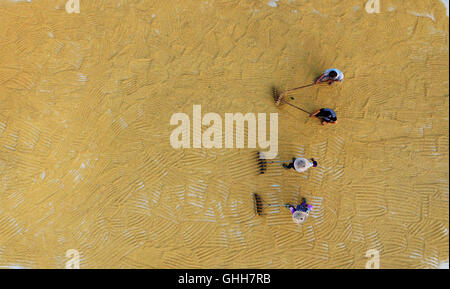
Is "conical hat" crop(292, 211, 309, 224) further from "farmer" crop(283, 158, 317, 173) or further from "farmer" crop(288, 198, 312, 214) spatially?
"farmer" crop(283, 158, 317, 173)

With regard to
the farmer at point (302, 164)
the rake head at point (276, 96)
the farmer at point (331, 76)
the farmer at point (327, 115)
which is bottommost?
the farmer at point (302, 164)

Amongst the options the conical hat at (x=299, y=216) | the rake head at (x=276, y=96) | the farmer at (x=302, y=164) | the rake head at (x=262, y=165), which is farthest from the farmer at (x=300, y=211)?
the rake head at (x=276, y=96)

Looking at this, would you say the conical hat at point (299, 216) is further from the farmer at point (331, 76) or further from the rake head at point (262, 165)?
the farmer at point (331, 76)

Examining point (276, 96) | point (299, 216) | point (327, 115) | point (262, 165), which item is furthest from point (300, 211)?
point (276, 96)

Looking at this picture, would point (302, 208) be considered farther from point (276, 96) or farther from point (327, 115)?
point (276, 96)

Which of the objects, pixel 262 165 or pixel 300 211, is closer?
pixel 300 211

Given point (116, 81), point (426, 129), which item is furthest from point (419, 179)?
point (116, 81)

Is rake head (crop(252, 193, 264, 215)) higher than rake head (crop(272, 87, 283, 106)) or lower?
lower

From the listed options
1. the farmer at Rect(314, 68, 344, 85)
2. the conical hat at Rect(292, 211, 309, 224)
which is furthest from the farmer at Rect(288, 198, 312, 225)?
the farmer at Rect(314, 68, 344, 85)
